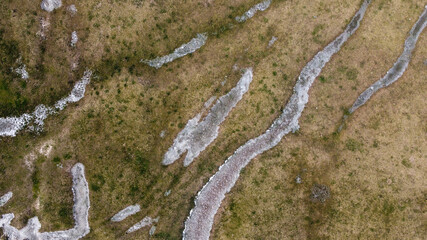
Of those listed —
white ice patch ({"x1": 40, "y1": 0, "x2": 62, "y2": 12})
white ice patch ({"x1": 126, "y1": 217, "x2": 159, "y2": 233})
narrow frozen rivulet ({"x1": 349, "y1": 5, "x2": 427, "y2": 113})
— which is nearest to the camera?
white ice patch ({"x1": 126, "y1": 217, "x2": 159, "y2": 233})

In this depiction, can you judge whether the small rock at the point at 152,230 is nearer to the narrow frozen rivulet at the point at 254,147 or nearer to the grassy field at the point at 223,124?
the grassy field at the point at 223,124

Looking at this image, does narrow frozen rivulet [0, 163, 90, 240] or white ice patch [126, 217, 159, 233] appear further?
white ice patch [126, 217, 159, 233]

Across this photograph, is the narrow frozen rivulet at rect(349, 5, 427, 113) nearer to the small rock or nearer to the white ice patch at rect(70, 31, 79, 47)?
the small rock

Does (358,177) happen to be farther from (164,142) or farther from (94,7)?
(94,7)

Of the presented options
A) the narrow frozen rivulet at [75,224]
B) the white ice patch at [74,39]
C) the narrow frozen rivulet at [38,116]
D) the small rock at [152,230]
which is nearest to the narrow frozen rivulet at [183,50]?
the narrow frozen rivulet at [38,116]

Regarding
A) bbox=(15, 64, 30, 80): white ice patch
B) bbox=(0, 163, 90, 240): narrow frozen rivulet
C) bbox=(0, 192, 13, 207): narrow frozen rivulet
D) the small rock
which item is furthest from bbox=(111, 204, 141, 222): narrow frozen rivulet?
bbox=(15, 64, 30, 80): white ice patch

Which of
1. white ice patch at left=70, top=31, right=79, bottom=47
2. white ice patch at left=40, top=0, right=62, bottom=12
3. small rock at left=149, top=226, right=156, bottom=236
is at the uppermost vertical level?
white ice patch at left=40, top=0, right=62, bottom=12

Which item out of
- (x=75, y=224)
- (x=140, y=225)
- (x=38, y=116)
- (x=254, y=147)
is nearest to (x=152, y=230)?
(x=140, y=225)
